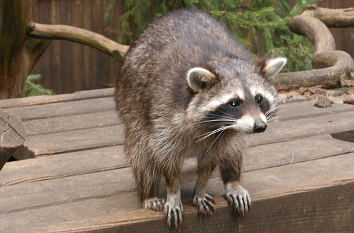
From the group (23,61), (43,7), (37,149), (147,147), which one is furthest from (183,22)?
(43,7)

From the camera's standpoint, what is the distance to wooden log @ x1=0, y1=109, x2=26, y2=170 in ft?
6.73

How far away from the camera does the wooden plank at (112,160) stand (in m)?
3.33

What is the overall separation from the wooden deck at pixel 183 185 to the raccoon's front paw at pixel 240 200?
34 mm

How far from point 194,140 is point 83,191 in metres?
0.62

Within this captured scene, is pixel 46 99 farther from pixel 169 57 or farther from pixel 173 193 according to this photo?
pixel 173 193

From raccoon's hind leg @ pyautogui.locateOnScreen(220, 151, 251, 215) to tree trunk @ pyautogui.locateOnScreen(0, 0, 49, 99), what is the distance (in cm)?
371

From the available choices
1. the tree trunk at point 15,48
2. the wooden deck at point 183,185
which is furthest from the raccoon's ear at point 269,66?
the tree trunk at point 15,48

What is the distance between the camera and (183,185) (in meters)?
3.20

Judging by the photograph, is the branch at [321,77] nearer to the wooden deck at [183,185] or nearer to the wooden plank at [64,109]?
the wooden deck at [183,185]

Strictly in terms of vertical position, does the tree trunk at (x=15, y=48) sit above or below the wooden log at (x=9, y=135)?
below

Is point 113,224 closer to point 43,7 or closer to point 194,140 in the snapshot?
point 194,140

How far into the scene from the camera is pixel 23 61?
21.4ft

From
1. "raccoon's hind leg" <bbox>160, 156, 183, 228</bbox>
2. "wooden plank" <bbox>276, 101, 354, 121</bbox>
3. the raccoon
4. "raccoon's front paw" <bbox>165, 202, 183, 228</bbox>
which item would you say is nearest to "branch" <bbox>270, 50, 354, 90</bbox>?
"wooden plank" <bbox>276, 101, 354, 121</bbox>

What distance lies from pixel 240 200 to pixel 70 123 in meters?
1.89
